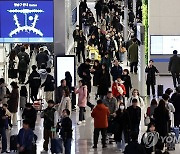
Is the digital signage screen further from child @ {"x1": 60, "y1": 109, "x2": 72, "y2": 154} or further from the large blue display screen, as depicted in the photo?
child @ {"x1": 60, "y1": 109, "x2": 72, "y2": 154}

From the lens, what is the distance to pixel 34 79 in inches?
968

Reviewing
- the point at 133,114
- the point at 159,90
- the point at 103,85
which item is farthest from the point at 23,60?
the point at 133,114

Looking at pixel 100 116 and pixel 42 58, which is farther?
pixel 42 58

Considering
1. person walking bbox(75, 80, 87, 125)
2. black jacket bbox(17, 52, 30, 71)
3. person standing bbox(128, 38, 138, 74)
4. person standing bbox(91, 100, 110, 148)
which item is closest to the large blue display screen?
person walking bbox(75, 80, 87, 125)

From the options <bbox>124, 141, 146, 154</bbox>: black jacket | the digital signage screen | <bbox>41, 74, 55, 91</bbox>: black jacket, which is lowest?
<bbox>124, 141, 146, 154</bbox>: black jacket

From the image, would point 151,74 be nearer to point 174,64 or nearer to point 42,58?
point 174,64

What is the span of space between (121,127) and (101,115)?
1.96ft

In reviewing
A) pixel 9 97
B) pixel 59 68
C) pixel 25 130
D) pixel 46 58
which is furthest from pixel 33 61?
pixel 25 130

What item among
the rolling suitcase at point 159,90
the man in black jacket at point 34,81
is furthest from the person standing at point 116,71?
the man in black jacket at point 34,81

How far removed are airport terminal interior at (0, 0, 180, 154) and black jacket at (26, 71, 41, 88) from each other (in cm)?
7

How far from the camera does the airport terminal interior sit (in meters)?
18.7

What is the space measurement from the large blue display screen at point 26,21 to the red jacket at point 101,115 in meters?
5.44

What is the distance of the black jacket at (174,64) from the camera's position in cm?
2883

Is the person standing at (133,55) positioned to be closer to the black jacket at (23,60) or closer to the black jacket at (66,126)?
the black jacket at (23,60)
